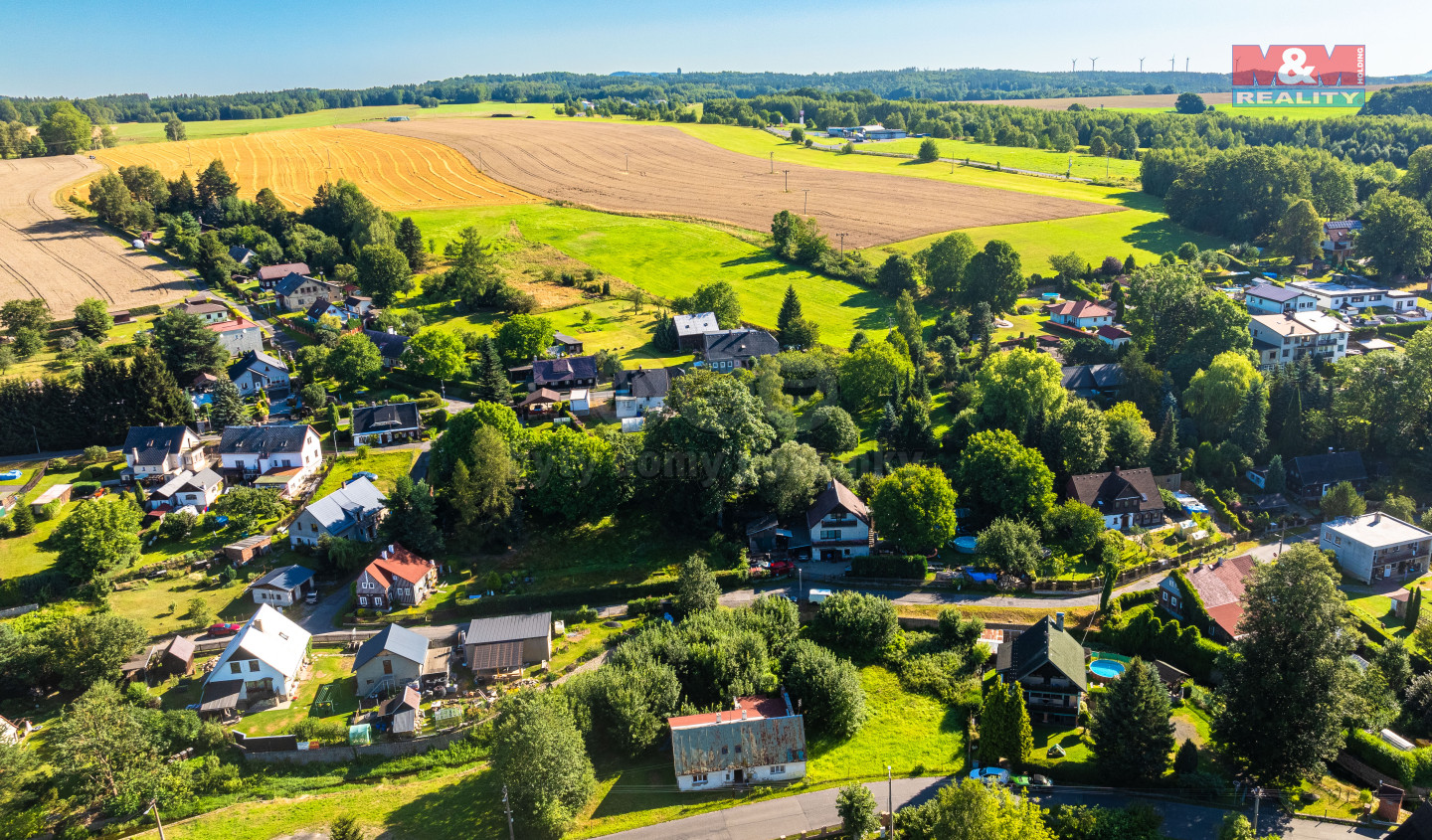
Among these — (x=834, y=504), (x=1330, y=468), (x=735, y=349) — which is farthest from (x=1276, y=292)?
(x=834, y=504)

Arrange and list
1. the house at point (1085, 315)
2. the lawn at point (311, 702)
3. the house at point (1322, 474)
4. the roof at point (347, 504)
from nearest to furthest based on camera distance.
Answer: the lawn at point (311, 702), the roof at point (347, 504), the house at point (1322, 474), the house at point (1085, 315)

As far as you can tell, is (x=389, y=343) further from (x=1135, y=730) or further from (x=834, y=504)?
(x=1135, y=730)

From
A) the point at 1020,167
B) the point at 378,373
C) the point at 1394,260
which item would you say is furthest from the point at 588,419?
the point at 1020,167

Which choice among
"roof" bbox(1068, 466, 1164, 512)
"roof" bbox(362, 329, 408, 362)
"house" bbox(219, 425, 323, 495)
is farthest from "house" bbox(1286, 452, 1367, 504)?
"roof" bbox(362, 329, 408, 362)

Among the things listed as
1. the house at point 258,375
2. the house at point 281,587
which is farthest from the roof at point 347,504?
the house at point 258,375

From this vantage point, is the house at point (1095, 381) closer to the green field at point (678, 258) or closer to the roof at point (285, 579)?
the green field at point (678, 258)
